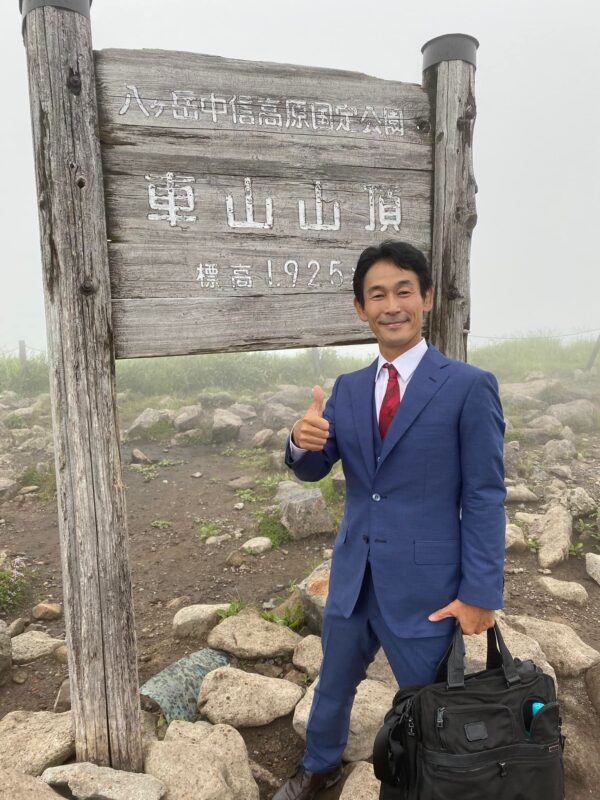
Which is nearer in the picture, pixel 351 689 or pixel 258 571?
pixel 351 689

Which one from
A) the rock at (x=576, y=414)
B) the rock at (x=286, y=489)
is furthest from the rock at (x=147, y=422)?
the rock at (x=576, y=414)

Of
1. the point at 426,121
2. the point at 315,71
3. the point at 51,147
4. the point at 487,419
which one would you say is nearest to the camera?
the point at 487,419

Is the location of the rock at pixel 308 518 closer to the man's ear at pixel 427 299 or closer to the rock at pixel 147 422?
the man's ear at pixel 427 299

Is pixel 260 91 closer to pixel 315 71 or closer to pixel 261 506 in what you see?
pixel 315 71

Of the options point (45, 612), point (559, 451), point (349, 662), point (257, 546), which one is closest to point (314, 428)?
point (349, 662)

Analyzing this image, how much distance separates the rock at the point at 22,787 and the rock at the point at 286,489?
4573mm

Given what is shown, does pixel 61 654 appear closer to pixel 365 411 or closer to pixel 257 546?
pixel 257 546

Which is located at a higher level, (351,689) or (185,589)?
(351,689)

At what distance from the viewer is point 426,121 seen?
2955mm

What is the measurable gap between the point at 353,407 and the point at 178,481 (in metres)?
5.94

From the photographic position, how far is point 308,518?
5.97 meters

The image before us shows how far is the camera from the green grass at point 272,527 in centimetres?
598

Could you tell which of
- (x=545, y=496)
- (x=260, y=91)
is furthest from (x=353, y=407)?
(x=545, y=496)

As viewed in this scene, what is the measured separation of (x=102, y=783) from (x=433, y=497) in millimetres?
1885
